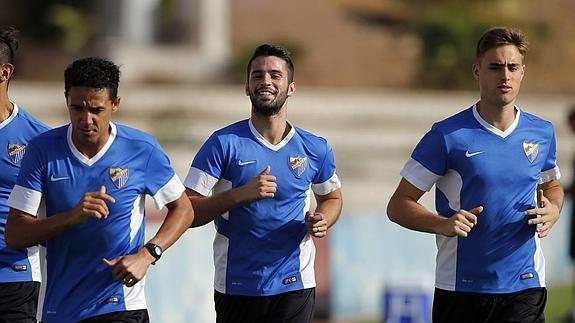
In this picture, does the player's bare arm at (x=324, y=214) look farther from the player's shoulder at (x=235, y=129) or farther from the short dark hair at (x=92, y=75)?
the short dark hair at (x=92, y=75)

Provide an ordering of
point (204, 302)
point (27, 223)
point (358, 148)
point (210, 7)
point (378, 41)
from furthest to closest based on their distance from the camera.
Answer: point (378, 41) < point (210, 7) < point (358, 148) < point (204, 302) < point (27, 223)

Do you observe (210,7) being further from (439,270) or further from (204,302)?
(439,270)

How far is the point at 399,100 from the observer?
2872cm

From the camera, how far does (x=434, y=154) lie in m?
7.44

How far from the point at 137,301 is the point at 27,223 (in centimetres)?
75

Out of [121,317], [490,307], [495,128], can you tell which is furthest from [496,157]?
[121,317]

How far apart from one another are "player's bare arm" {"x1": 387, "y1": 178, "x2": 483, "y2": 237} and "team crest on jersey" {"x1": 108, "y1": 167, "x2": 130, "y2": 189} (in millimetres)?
1676

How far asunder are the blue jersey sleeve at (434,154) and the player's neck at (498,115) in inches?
12.6

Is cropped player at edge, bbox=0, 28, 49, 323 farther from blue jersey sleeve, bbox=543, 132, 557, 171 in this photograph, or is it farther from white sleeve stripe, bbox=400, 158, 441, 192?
blue jersey sleeve, bbox=543, 132, 557, 171

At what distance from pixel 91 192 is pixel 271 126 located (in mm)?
1553

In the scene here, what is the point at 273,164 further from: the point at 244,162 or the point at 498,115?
the point at 498,115

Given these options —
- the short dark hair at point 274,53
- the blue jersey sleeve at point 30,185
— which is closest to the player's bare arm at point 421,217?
the short dark hair at point 274,53

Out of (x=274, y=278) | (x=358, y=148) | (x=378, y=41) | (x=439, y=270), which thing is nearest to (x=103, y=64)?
(x=274, y=278)

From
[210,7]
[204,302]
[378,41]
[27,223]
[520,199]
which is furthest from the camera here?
[378,41]
